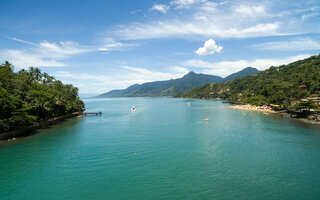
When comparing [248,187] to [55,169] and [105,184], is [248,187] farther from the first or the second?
[55,169]

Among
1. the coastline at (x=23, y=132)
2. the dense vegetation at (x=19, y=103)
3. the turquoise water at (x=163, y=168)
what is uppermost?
the dense vegetation at (x=19, y=103)

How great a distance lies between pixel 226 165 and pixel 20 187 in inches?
1089

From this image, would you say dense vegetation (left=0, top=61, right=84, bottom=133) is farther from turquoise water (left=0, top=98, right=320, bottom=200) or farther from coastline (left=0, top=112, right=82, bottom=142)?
turquoise water (left=0, top=98, right=320, bottom=200)

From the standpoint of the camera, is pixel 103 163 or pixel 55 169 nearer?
pixel 55 169

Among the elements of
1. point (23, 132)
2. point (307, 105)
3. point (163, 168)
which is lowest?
point (163, 168)

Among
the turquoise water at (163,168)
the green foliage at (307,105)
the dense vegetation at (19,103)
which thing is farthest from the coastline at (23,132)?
the green foliage at (307,105)

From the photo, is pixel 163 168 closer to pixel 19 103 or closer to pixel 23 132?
pixel 19 103

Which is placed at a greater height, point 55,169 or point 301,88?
point 301,88

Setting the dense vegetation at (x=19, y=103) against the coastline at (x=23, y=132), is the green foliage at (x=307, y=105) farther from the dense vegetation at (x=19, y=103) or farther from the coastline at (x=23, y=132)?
the coastline at (x=23, y=132)

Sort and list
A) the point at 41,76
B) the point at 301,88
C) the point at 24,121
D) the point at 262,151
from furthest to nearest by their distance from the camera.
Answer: the point at 301,88, the point at 41,76, the point at 24,121, the point at 262,151

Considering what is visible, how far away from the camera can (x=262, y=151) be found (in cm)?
3391

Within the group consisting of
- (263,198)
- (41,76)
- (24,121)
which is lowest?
(263,198)

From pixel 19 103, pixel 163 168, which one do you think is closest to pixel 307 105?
pixel 163 168

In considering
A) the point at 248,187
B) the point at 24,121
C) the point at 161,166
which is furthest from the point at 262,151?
the point at 24,121
